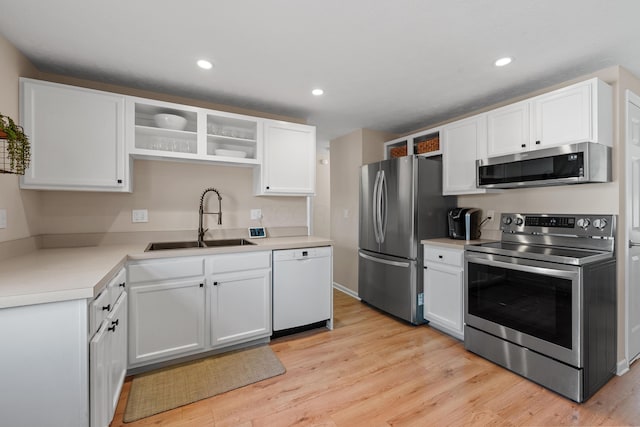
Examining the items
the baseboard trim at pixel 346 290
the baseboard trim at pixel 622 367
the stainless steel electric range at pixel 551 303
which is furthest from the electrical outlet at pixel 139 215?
the baseboard trim at pixel 622 367

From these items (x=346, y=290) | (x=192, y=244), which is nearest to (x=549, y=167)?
(x=346, y=290)

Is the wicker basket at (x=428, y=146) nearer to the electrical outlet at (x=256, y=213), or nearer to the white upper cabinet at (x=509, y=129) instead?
the white upper cabinet at (x=509, y=129)

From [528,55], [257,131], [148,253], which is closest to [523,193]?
[528,55]

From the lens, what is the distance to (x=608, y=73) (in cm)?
215

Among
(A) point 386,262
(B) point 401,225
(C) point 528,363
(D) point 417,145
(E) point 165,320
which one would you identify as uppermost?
(D) point 417,145

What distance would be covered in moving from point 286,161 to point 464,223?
6.49 ft

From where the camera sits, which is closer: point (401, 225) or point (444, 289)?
point (444, 289)

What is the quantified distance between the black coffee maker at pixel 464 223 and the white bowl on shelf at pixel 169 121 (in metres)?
2.82

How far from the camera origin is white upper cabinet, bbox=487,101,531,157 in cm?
240

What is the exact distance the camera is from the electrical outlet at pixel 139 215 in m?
2.58

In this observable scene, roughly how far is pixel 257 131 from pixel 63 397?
2.35m

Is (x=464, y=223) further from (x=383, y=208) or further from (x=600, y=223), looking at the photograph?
(x=600, y=223)

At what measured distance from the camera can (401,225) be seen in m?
3.06

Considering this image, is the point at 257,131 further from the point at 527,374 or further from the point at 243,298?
the point at 527,374
